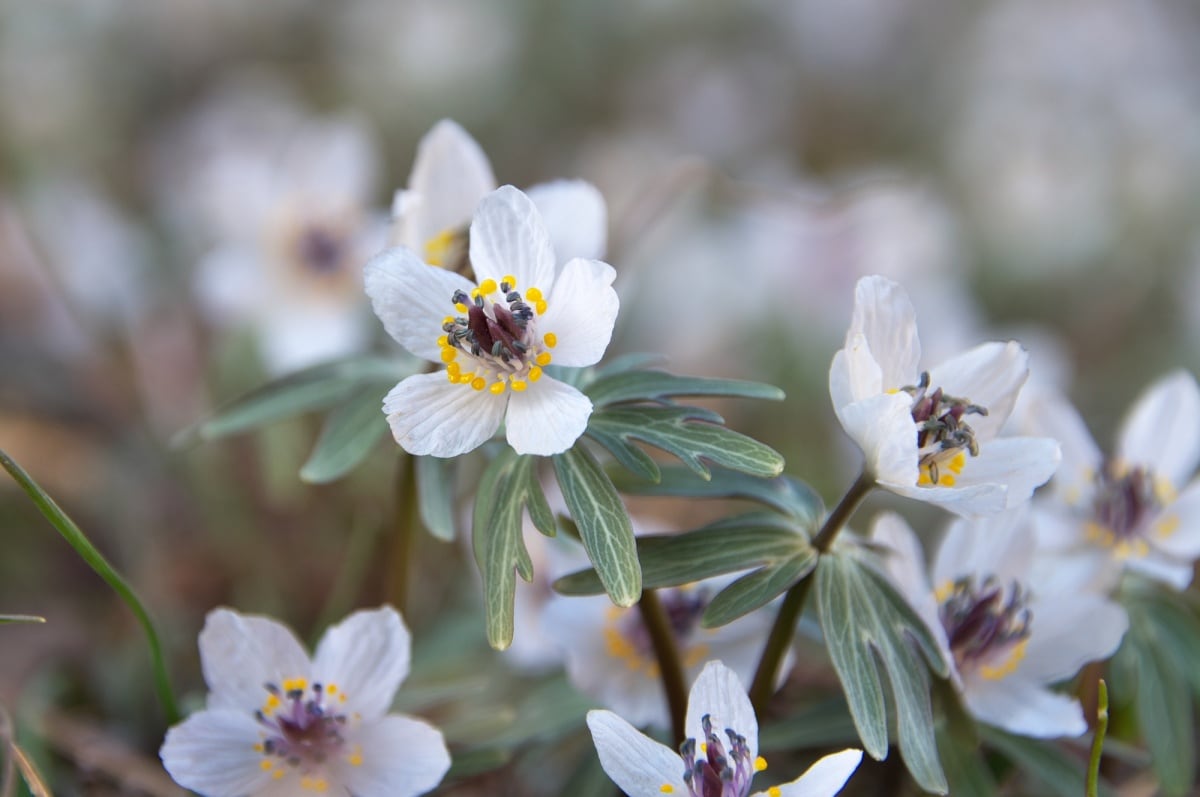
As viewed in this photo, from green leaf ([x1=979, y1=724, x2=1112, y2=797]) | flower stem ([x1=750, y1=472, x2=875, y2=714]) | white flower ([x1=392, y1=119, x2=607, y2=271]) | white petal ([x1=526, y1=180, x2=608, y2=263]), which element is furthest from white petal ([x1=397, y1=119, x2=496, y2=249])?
green leaf ([x1=979, y1=724, x2=1112, y2=797])

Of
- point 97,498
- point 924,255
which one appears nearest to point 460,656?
point 97,498

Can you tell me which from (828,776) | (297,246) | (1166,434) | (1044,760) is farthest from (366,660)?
(297,246)

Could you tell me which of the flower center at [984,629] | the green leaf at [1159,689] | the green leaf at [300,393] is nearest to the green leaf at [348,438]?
the green leaf at [300,393]

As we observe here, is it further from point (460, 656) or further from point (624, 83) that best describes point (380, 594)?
point (624, 83)

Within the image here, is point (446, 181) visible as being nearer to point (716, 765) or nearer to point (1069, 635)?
point (716, 765)

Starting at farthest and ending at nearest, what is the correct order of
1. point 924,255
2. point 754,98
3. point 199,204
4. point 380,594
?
1. point 754,98
2. point 924,255
3. point 199,204
4. point 380,594

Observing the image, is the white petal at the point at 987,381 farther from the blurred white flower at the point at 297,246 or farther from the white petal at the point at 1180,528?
the blurred white flower at the point at 297,246

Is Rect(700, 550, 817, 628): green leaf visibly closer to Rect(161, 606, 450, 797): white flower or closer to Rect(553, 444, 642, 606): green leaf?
Rect(553, 444, 642, 606): green leaf
